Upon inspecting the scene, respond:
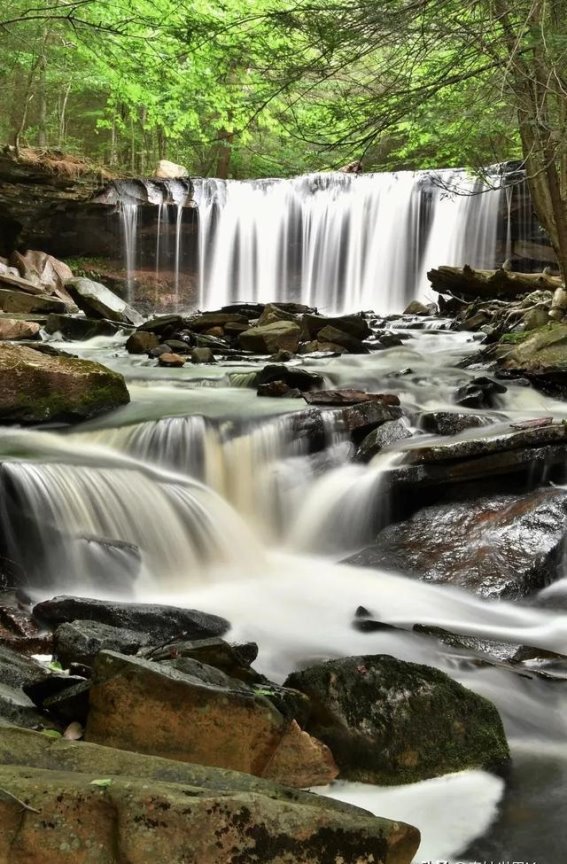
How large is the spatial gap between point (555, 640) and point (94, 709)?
329 cm

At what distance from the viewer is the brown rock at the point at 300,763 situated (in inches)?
106

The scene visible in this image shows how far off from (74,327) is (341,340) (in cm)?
513

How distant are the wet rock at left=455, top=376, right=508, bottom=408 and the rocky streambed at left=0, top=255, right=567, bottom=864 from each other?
3cm

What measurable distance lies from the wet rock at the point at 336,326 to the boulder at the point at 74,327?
4057 millimetres

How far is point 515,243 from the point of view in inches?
682

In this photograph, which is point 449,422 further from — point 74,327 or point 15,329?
point 74,327

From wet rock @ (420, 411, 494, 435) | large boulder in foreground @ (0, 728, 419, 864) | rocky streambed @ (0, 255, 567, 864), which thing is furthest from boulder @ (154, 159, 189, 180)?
large boulder in foreground @ (0, 728, 419, 864)

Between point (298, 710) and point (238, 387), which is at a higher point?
point (238, 387)

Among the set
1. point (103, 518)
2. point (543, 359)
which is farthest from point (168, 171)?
point (103, 518)

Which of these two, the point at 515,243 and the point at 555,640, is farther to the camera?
the point at 515,243

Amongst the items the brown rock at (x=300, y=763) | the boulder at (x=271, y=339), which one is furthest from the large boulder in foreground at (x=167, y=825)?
the boulder at (x=271, y=339)

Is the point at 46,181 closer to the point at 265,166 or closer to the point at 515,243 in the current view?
the point at 265,166

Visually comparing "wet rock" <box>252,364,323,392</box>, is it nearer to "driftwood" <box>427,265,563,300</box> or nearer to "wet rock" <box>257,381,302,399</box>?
"wet rock" <box>257,381,302,399</box>

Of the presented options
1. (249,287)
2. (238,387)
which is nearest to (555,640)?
(238,387)
